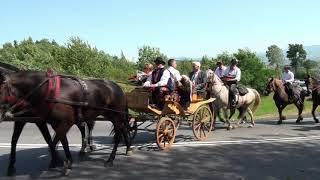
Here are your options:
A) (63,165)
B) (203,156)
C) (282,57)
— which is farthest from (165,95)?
(282,57)

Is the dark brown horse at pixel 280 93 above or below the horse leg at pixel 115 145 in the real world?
above

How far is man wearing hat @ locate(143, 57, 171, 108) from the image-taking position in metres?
11.9

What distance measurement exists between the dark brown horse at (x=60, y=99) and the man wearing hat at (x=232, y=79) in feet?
22.3

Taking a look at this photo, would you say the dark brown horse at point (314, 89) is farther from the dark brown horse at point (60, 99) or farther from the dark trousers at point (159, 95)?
the dark brown horse at point (60, 99)

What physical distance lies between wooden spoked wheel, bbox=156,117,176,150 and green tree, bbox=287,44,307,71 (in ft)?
348

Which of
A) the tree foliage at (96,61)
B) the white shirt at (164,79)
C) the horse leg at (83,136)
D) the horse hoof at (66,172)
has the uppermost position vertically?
the tree foliage at (96,61)

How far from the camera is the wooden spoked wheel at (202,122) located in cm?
1307

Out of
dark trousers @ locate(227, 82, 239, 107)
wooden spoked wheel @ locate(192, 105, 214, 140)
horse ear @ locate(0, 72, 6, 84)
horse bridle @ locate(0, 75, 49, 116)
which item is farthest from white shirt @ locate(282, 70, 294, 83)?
horse ear @ locate(0, 72, 6, 84)

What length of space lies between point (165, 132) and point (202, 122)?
6.08 ft

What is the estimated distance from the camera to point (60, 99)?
902 cm

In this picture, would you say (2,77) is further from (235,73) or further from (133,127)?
(235,73)

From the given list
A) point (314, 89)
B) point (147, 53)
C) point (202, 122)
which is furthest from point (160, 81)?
point (147, 53)

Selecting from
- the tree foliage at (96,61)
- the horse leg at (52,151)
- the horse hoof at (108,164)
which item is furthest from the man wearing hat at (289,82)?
the tree foliage at (96,61)

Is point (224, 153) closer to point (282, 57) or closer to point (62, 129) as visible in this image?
point (62, 129)
